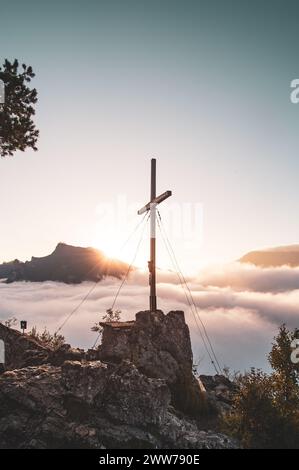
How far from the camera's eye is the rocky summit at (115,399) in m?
16.5

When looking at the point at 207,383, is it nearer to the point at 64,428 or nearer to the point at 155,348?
the point at 155,348

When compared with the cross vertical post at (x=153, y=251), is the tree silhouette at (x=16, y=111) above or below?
above

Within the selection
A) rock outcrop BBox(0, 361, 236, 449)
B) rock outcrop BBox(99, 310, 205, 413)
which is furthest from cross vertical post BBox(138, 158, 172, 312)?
rock outcrop BBox(0, 361, 236, 449)

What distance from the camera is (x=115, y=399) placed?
18.4 metres

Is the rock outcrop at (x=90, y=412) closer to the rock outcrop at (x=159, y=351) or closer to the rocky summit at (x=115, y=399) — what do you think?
the rocky summit at (x=115, y=399)

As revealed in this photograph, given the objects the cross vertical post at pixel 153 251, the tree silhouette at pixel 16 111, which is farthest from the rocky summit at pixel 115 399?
the tree silhouette at pixel 16 111

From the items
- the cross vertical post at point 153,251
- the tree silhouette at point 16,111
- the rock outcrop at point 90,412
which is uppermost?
the tree silhouette at point 16,111

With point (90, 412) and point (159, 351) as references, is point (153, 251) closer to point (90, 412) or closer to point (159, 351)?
point (159, 351)

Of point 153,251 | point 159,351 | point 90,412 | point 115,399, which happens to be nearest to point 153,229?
point 153,251

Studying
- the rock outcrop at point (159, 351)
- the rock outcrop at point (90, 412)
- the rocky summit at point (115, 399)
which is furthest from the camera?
the rock outcrop at point (159, 351)

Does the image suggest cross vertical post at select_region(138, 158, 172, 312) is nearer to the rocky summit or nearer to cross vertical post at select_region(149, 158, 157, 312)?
cross vertical post at select_region(149, 158, 157, 312)
